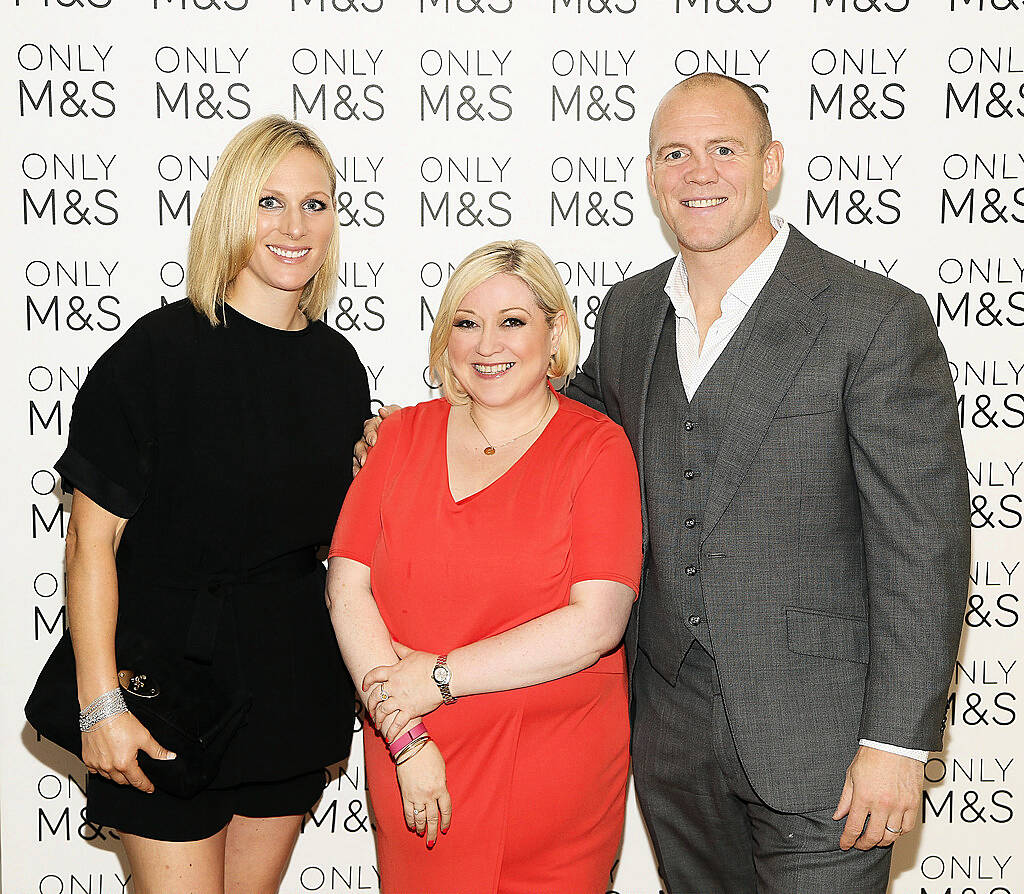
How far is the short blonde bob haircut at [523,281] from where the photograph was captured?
79.4 inches

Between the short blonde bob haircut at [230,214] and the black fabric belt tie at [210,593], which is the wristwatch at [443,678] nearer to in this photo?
the black fabric belt tie at [210,593]

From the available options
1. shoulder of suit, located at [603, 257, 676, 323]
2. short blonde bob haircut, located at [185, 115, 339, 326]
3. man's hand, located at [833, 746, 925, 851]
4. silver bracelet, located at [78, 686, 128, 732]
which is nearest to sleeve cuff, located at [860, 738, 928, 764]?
man's hand, located at [833, 746, 925, 851]

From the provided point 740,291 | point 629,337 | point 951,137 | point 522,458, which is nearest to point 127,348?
point 522,458

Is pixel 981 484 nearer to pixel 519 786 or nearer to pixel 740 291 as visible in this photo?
pixel 740 291

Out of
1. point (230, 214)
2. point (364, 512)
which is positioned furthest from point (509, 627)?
point (230, 214)

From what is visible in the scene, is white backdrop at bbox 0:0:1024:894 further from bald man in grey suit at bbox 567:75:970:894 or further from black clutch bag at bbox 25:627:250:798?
black clutch bag at bbox 25:627:250:798

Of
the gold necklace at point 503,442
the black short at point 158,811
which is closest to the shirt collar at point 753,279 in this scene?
the gold necklace at point 503,442

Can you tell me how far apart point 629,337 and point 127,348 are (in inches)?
41.0

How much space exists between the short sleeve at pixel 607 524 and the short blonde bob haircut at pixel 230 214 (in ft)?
2.74

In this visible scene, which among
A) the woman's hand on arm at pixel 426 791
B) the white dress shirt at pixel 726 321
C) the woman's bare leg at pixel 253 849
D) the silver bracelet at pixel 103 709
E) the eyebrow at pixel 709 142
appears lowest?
the woman's bare leg at pixel 253 849

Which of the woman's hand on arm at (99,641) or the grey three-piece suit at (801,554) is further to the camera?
the woman's hand on arm at (99,641)

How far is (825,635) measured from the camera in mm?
1920

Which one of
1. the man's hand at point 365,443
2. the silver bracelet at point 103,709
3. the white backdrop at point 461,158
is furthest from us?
the white backdrop at point 461,158

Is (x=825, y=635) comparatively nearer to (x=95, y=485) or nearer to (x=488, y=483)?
(x=488, y=483)
